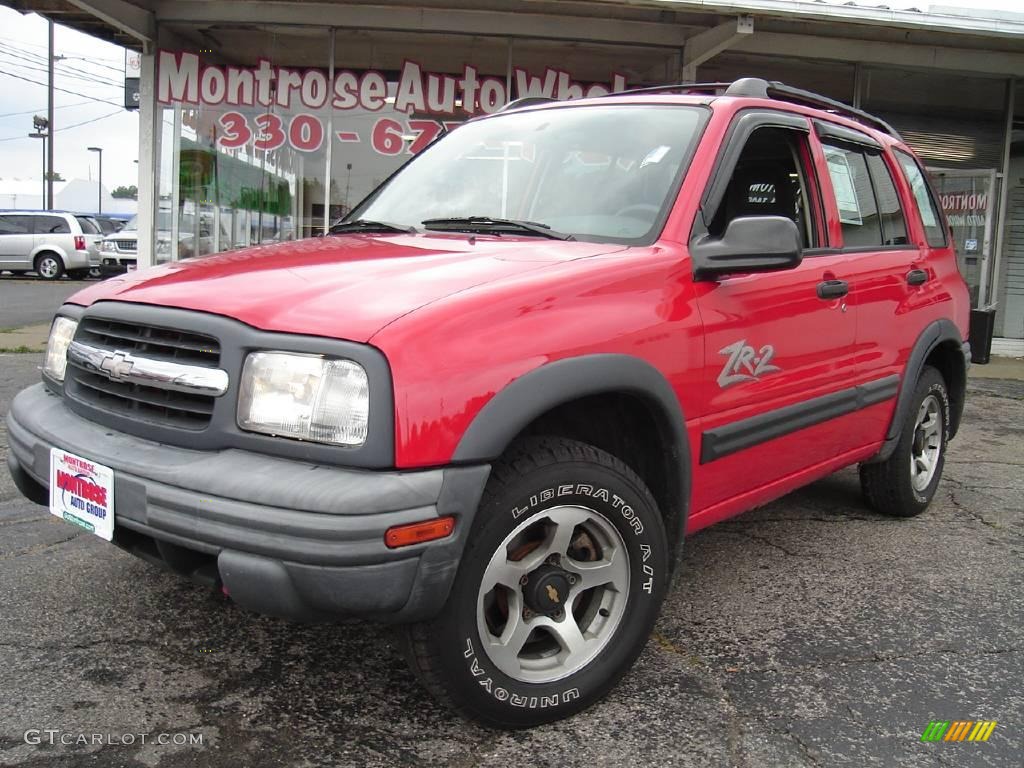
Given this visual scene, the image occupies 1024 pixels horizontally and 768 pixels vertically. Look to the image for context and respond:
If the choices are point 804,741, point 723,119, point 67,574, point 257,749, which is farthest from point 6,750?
point 723,119

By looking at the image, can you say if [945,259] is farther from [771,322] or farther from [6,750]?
[6,750]

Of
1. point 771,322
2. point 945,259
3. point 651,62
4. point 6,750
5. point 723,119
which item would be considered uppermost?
point 651,62

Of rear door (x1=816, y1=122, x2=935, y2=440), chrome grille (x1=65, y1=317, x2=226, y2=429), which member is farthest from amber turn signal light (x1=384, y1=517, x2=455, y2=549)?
rear door (x1=816, y1=122, x2=935, y2=440)

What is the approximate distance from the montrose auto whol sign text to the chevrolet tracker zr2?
7.27 meters

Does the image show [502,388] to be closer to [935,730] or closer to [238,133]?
[935,730]

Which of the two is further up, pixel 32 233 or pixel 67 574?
pixel 32 233

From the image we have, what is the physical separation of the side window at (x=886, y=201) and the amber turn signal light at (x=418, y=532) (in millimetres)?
2722

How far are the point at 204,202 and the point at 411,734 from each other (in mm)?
9552

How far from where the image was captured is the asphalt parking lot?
90.0 inches

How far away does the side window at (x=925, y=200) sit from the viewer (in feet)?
14.1

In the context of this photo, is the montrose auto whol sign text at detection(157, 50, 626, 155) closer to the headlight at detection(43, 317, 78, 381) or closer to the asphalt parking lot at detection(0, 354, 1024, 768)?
the asphalt parking lot at detection(0, 354, 1024, 768)

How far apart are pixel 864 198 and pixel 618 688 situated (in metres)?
2.39

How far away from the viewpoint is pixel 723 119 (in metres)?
3.02

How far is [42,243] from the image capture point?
22016 mm
